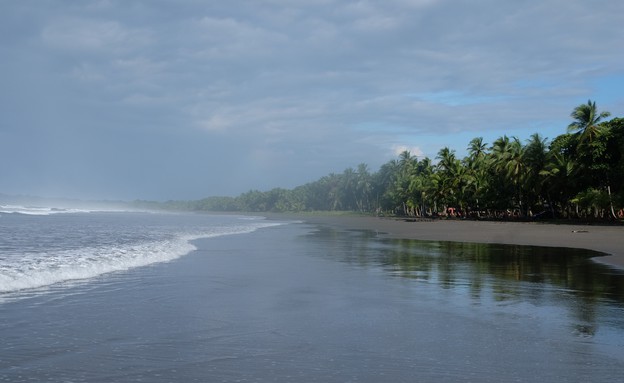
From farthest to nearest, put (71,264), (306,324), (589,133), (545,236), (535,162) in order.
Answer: (535,162)
(589,133)
(545,236)
(71,264)
(306,324)

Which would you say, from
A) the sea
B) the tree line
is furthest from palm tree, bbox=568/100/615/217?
the sea

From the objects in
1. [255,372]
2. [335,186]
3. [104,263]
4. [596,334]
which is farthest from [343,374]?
[335,186]

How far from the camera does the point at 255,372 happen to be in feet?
20.3

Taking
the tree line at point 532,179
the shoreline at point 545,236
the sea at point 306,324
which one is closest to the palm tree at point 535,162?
the tree line at point 532,179

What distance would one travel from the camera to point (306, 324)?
8773mm

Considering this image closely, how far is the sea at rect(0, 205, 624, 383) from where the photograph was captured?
627 centimetres

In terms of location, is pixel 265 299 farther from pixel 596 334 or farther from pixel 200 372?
pixel 596 334

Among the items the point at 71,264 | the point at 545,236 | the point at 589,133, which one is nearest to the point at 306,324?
the point at 71,264

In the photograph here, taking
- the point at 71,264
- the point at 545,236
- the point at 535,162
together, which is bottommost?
the point at 545,236

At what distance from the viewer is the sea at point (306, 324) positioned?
627 centimetres

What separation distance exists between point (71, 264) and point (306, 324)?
10390 millimetres

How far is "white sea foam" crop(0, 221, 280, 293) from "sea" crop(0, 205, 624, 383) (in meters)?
0.08

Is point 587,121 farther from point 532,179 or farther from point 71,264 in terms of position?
point 71,264

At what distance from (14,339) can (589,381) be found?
770 centimetres
